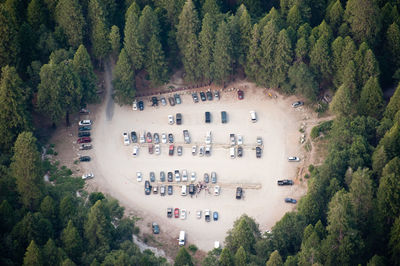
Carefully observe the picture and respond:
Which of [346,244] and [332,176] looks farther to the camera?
[332,176]

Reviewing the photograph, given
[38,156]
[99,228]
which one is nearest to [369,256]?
[99,228]

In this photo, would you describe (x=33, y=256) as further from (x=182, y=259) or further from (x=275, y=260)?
(x=275, y=260)

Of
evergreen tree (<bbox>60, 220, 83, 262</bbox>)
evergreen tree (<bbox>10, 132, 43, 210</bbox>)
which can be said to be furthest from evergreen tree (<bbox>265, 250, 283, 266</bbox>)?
evergreen tree (<bbox>10, 132, 43, 210</bbox>)

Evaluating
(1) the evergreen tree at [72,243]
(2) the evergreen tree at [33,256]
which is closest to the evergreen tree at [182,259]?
(1) the evergreen tree at [72,243]

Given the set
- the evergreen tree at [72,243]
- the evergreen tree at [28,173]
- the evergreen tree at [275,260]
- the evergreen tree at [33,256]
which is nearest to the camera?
the evergreen tree at [33,256]

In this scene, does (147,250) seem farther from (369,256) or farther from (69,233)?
(369,256)

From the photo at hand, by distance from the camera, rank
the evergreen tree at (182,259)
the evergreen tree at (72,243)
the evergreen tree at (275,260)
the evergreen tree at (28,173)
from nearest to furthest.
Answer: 1. the evergreen tree at (275,260)
2. the evergreen tree at (182,259)
3. the evergreen tree at (72,243)
4. the evergreen tree at (28,173)

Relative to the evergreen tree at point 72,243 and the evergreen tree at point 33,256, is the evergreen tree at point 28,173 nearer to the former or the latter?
the evergreen tree at point 72,243

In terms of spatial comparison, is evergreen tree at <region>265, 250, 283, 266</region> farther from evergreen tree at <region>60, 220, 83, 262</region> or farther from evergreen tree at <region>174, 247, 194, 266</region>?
evergreen tree at <region>60, 220, 83, 262</region>
